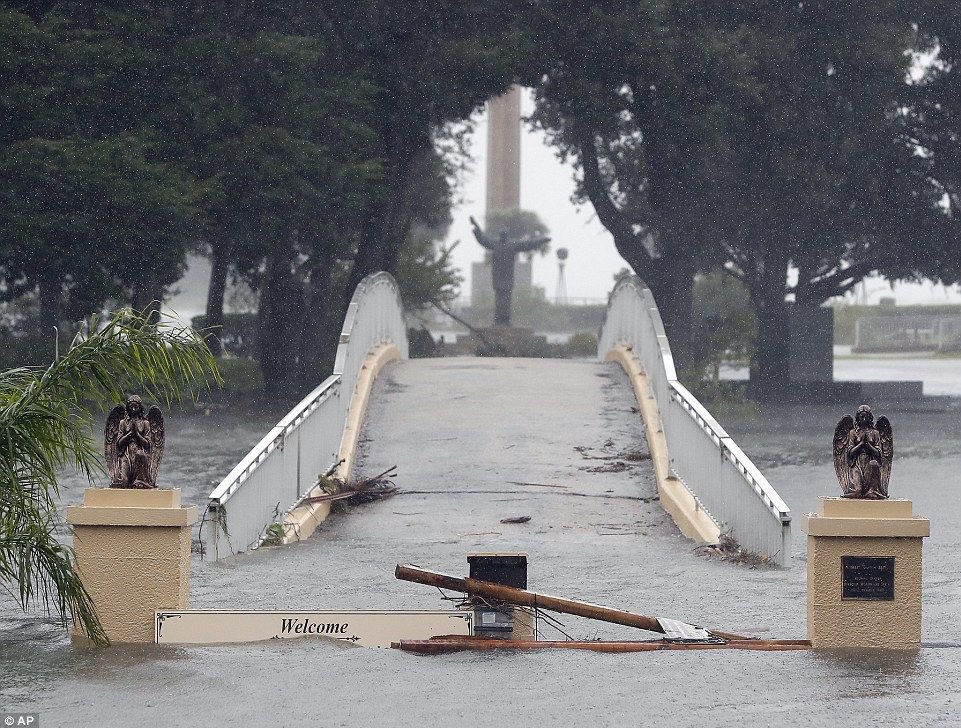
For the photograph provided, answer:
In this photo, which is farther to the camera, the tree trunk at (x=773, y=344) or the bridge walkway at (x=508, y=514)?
the tree trunk at (x=773, y=344)

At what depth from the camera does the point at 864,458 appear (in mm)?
10211

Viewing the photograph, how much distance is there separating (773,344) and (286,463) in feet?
117

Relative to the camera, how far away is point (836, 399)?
4956cm

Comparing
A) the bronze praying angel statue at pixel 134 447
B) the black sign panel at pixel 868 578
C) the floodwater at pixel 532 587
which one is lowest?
the floodwater at pixel 532 587

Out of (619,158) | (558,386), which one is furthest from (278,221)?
(619,158)

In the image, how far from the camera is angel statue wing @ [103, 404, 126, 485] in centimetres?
1060

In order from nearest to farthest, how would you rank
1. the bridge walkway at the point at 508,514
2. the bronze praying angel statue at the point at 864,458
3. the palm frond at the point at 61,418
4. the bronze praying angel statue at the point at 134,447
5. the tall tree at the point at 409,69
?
the palm frond at the point at 61,418 → the bronze praying angel statue at the point at 864,458 → the bronze praying angel statue at the point at 134,447 → the bridge walkway at the point at 508,514 → the tall tree at the point at 409,69

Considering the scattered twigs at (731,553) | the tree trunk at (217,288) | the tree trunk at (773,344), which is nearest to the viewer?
the scattered twigs at (731,553)

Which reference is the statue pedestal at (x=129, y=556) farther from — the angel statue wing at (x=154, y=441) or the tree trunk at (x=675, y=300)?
the tree trunk at (x=675, y=300)

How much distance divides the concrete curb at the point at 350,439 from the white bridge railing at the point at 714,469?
14.6 feet

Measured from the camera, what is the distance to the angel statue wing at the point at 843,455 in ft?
33.6

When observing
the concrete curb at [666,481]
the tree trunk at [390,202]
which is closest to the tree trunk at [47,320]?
the tree trunk at [390,202]

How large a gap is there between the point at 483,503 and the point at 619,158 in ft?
114

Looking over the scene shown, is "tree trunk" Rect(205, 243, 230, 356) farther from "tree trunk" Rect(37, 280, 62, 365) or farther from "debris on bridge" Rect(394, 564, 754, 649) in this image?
"debris on bridge" Rect(394, 564, 754, 649)
